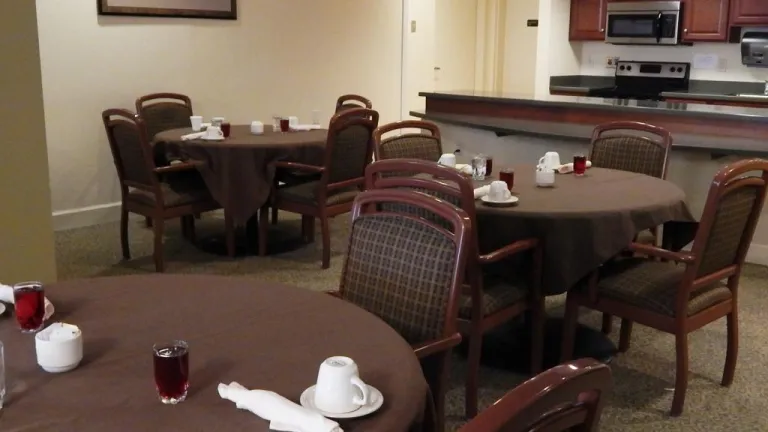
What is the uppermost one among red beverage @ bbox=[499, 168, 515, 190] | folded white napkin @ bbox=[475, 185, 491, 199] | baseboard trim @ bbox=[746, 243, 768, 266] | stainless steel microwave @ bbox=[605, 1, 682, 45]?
stainless steel microwave @ bbox=[605, 1, 682, 45]

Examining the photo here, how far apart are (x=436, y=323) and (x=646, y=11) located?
537 cm

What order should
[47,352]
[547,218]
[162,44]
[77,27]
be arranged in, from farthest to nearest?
[162,44], [77,27], [547,218], [47,352]

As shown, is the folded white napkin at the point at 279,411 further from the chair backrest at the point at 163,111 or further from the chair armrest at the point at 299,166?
the chair backrest at the point at 163,111

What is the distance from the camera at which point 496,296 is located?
262 centimetres

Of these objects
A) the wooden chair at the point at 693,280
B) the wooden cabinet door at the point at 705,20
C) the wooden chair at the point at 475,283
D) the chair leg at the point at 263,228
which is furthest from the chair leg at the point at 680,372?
the wooden cabinet door at the point at 705,20

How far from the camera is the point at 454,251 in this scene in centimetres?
187

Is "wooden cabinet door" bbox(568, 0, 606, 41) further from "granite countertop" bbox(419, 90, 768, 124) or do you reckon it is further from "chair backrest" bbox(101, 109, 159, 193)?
"chair backrest" bbox(101, 109, 159, 193)

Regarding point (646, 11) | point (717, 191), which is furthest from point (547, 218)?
point (646, 11)

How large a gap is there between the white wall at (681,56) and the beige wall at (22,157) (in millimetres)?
5474

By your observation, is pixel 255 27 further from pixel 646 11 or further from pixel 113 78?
pixel 646 11

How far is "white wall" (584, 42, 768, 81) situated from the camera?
248 inches

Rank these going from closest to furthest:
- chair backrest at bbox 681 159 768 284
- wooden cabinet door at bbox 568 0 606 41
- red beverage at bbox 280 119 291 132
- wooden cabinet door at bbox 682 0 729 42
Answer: chair backrest at bbox 681 159 768 284 < red beverage at bbox 280 119 291 132 < wooden cabinet door at bbox 682 0 729 42 < wooden cabinet door at bbox 568 0 606 41

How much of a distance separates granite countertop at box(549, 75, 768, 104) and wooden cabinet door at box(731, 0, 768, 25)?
56 centimetres

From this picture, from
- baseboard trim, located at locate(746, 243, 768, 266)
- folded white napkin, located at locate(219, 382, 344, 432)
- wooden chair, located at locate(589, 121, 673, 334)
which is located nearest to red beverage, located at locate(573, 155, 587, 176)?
wooden chair, located at locate(589, 121, 673, 334)
